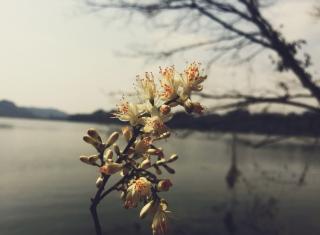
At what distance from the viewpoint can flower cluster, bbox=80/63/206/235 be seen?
4.18 feet

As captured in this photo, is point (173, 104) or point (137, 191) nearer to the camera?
point (137, 191)

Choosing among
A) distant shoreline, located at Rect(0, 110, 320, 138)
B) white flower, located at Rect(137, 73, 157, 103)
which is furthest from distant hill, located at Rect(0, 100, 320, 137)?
white flower, located at Rect(137, 73, 157, 103)

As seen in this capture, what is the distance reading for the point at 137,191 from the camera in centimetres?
128

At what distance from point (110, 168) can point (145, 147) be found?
119mm

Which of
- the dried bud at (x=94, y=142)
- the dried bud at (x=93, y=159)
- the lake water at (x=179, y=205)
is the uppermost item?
the dried bud at (x=94, y=142)

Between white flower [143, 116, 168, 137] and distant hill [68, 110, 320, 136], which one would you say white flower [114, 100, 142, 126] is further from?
A: distant hill [68, 110, 320, 136]

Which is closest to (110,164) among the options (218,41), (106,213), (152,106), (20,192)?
(152,106)

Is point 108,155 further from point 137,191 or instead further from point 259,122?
point 259,122

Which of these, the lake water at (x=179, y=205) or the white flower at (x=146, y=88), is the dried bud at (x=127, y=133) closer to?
the white flower at (x=146, y=88)

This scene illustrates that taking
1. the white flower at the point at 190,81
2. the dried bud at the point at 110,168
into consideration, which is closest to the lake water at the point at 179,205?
the white flower at the point at 190,81

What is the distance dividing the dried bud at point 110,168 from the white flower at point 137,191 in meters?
0.06

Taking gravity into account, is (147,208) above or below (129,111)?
below

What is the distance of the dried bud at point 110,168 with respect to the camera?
4.06 ft

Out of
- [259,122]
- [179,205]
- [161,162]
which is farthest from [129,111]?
[179,205]
